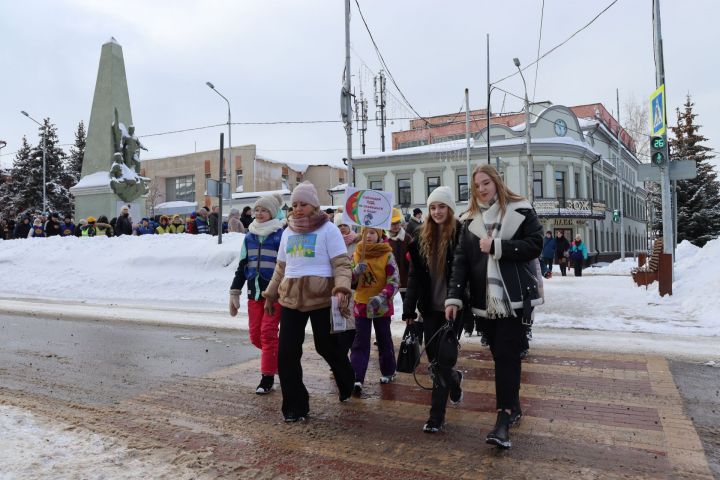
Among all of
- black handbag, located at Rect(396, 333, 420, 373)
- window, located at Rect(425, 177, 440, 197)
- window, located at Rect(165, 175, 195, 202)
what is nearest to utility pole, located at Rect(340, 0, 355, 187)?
black handbag, located at Rect(396, 333, 420, 373)

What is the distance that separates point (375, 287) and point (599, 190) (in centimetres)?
4662

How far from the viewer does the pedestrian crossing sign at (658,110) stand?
1300 cm

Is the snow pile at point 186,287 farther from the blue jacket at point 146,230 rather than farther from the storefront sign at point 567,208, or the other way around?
the storefront sign at point 567,208

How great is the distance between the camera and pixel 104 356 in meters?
6.84

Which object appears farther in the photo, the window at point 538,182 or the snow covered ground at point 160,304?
the window at point 538,182

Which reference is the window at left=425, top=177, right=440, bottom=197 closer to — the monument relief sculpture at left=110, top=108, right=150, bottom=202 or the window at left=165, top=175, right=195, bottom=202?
the monument relief sculpture at left=110, top=108, right=150, bottom=202

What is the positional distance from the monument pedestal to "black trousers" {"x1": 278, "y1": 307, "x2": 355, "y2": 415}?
20.4 metres

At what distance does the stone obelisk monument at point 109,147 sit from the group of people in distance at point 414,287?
1929cm

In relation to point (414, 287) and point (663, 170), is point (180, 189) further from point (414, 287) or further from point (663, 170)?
point (414, 287)

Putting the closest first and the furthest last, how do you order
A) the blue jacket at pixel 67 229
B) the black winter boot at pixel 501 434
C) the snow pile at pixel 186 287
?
the black winter boot at pixel 501 434 → the snow pile at pixel 186 287 → the blue jacket at pixel 67 229

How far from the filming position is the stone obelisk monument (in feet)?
73.8

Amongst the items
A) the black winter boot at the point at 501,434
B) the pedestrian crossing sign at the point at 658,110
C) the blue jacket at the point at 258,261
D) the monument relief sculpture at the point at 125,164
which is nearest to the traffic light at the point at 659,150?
the pedestrian crossing sign at the point at 658,110

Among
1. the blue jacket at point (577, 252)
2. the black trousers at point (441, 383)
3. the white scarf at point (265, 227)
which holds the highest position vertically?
the white scarf at point (265, 227)

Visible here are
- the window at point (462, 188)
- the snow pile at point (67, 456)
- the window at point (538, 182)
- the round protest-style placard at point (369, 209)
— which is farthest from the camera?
the window at point (462, 188)
